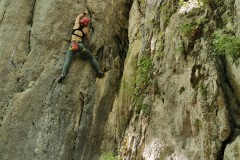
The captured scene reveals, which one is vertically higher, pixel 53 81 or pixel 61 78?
pixel 61 78

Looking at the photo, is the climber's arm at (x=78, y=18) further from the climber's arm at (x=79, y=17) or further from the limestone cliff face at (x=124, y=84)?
the limestone cliff face at (x=124, y=84)

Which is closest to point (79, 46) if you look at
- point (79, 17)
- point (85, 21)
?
point (85, 21)

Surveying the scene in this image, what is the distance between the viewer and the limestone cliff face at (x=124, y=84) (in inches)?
255

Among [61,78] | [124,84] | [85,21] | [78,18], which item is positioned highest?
[78,18]

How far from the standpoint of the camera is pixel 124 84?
448 inches

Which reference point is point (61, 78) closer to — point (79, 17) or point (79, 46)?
point (79, 46)

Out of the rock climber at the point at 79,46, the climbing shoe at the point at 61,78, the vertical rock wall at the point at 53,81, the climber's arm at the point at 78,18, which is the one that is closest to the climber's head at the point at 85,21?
the rock climber at the point at 79,46

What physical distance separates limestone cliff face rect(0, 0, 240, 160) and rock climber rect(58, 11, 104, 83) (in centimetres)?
27

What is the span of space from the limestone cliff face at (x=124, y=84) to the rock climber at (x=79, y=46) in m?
0.27

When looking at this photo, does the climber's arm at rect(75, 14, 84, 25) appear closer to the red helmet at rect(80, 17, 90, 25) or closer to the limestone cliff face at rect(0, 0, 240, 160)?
the red helmet at rect(80, 17, 90, 25)

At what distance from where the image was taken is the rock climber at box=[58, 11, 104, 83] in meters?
12.3

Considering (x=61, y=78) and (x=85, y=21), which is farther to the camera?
(x=85, y=21)

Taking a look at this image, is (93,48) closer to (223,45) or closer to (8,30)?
(8,30)

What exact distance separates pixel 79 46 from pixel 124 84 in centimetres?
237
